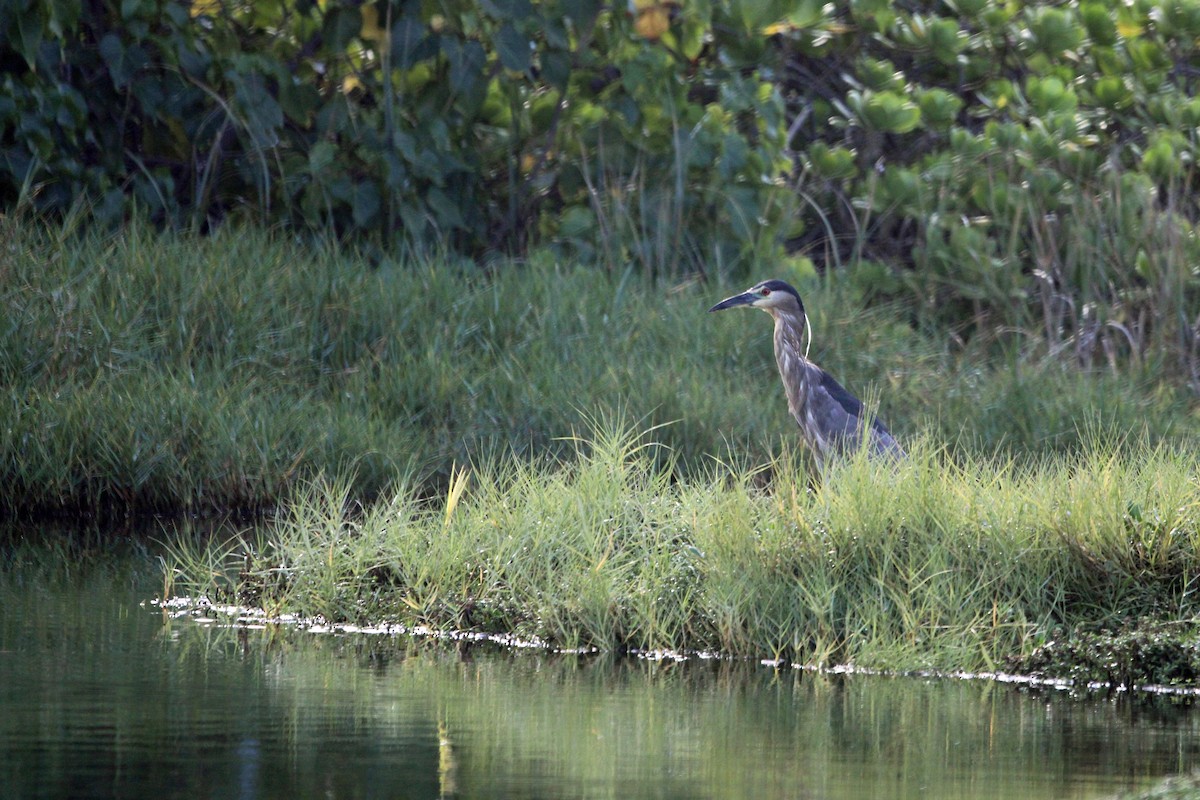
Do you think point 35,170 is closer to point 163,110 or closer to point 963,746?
point 163,110

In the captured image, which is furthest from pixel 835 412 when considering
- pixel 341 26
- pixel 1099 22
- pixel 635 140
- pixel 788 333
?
pixel 1099 22

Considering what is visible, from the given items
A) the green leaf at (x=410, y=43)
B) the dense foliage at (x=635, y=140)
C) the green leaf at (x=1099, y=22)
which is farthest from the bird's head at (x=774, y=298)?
the green leaf at (x=1099, y=22)

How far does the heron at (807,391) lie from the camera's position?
760 centimetres

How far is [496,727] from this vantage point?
14.5 ft

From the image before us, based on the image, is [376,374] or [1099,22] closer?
[376,374]

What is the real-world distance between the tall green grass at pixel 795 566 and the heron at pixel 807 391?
59.6 inches

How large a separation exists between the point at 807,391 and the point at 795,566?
2403 millimetres

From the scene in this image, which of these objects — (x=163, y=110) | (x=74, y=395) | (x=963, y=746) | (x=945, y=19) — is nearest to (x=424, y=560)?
(x=963, y=746)

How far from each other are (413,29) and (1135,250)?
4.24m

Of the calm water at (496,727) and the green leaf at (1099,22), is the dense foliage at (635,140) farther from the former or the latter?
the calm water at (496,727)

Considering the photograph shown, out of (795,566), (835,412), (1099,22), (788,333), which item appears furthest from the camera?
(1099,22)

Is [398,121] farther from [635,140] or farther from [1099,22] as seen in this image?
[1099,22]

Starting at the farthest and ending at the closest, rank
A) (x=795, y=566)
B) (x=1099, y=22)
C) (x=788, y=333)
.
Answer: (x=1099, y=22) < (x=788, y=333) < (x=795, y=566)

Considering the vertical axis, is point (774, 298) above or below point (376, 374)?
above
